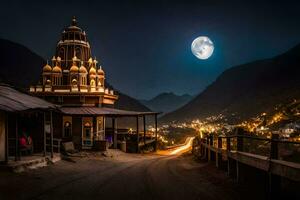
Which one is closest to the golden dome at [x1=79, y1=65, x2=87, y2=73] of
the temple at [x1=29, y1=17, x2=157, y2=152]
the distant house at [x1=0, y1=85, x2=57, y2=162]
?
the temple at [x1=29, y1=17, x2=157, y2=152]

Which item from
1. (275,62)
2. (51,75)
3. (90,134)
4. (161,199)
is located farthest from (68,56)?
(275,62)

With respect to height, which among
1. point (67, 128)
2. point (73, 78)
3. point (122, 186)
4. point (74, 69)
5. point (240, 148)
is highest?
point (74, 69)

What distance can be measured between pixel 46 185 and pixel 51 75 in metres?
30.8

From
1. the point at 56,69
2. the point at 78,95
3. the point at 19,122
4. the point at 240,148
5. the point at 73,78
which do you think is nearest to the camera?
the point at 240,148

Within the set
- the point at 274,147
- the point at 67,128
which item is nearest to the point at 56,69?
the point at 67,128

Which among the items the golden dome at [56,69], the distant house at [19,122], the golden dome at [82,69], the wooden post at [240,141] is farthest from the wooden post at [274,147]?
the golden dome at [56,69]

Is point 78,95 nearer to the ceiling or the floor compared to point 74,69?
nearer to the floor

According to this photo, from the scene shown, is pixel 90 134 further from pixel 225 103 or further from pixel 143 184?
pixel 225 103

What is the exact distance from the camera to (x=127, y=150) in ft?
119

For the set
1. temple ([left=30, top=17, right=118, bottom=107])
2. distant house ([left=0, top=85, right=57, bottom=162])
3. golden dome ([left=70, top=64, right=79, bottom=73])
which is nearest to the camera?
distant house ([left=0, top=85, right=57, bottom=162])

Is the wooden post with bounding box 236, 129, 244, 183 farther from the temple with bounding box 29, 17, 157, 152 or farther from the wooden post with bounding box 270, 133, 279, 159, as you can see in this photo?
the temple with bounding box 29, 17, 157, 152

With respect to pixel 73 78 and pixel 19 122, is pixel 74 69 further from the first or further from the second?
pixel 19 122

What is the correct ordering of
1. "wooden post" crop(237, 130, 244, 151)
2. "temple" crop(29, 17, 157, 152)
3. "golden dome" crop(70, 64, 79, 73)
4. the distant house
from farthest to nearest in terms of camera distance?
"golden dome" crop(70, 64, 79, 73)
"temple" crop(29, 17, 157, 152)
the distant house
"wooden post" crop(237, 130, 244, 151)

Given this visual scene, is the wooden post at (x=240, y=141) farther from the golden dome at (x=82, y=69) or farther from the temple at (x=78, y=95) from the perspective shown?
the golden dome at (x=82, y=69)
